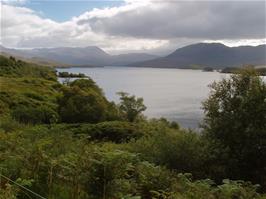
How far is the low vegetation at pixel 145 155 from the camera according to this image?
6.31 metres

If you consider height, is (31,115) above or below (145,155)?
below

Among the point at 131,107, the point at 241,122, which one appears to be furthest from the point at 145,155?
the point at 131,107

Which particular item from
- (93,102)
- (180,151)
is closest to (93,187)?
(180,151)

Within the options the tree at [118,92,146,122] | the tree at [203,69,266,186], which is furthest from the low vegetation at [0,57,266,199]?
the tree at [118,92,146,122]

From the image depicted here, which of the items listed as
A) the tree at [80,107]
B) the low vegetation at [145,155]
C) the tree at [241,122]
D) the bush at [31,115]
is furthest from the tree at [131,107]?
the tree at [241,122]

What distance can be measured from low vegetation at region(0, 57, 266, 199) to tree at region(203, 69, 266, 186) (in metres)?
0.05

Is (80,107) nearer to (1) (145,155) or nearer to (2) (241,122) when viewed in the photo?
(2) (241,122)

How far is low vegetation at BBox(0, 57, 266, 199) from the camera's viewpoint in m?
6.31

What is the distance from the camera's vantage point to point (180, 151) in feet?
52.4

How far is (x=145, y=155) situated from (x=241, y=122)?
8.83 m

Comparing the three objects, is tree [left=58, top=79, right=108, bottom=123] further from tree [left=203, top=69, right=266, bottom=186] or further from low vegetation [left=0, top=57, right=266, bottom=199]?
tree [left=203, top=69, right=266, bottom=186]

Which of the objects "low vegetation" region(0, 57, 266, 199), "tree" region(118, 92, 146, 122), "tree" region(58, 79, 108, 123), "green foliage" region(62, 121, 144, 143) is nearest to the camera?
"low vegetation" region(0, 57, 266, 199)

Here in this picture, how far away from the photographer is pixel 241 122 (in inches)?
880

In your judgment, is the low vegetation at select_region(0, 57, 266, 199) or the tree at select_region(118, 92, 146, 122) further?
the tree at select_region(118, 92, 146, 122)
